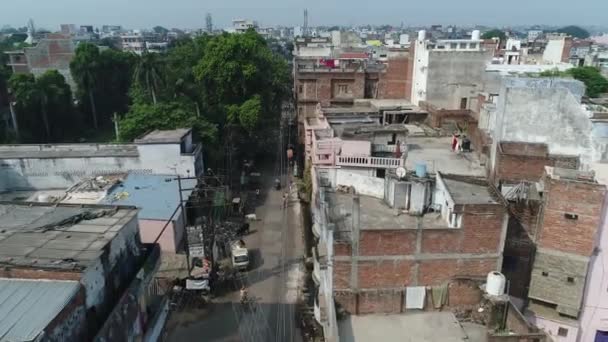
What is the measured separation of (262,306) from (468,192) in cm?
959

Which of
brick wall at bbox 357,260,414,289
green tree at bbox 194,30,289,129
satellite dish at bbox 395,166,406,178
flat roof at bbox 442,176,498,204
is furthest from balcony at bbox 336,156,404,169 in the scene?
green tree at bbox 194,30,289,129

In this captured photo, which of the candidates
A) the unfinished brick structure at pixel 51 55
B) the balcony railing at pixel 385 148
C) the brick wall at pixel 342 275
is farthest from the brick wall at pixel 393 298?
the unfinished brick structure at pixel 51 55

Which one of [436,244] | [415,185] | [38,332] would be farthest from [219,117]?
[38,332]

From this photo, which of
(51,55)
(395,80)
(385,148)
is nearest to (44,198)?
(385,148)

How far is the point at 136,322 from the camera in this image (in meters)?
10.4

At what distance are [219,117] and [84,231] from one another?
24.1m

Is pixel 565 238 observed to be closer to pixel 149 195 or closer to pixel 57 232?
pixel 57 232

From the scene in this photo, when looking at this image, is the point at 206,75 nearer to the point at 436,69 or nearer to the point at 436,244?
the point at 436,69

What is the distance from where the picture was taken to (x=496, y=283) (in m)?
12.2

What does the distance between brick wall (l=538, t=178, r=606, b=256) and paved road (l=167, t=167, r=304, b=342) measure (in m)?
9.64

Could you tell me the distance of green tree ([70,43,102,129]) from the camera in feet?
153

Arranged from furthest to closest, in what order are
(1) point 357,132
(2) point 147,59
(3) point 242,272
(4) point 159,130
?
(2) point 147,59 → (4) point 159,130 → (1) point 357,132 → (3) point 242,272

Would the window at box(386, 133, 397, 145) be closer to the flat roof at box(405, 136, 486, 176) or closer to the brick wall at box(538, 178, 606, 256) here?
the flat roof at box(405, 136, 486, 176)

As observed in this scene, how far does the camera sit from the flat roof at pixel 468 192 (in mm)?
13408
